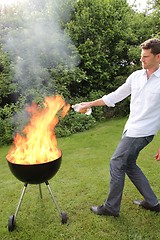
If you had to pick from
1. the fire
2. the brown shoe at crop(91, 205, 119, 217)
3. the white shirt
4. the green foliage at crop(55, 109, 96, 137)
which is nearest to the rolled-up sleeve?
the white shirt

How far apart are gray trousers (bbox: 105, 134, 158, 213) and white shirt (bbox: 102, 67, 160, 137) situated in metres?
0.09

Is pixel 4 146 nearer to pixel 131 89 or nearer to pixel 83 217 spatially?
pixel 83 217

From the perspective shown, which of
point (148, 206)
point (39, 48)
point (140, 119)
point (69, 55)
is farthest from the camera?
point (69, 55)

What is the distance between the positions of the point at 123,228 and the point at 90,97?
5.20 m

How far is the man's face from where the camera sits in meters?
2.60

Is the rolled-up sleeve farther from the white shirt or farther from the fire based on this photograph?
the fire

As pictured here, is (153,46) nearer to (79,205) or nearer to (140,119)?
(140,119)

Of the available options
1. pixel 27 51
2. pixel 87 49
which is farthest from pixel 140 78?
pixel 87 49

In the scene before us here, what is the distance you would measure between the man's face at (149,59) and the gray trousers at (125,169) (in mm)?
707

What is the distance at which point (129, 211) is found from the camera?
313 centimetres

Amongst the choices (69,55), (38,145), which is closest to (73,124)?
(69,55)

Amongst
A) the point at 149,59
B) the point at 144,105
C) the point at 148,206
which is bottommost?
the point at 148,206

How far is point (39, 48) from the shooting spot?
702cm

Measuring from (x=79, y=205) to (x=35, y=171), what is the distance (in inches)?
37.9
